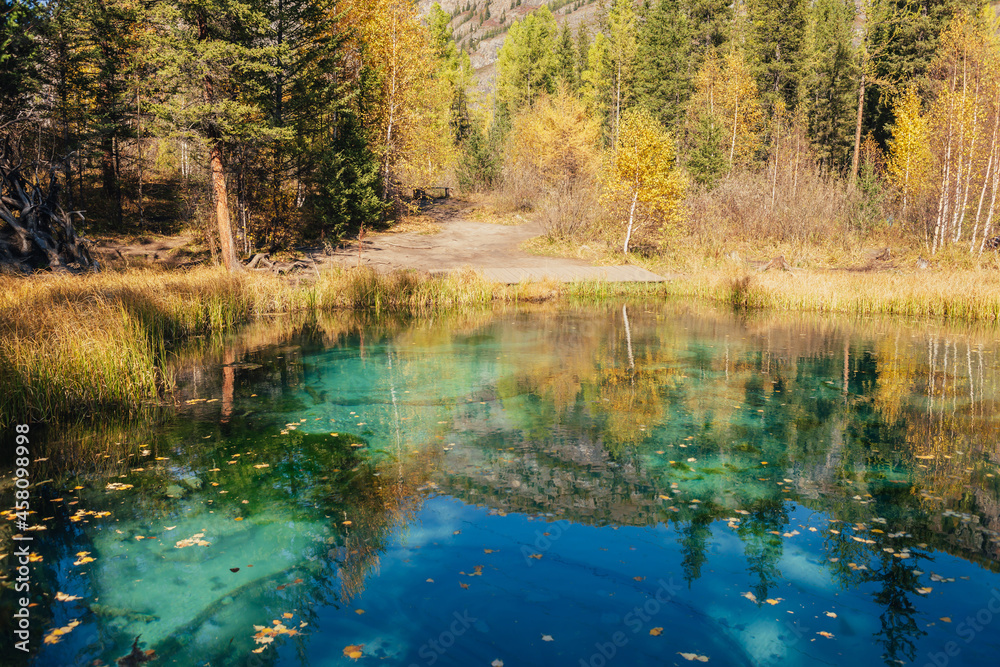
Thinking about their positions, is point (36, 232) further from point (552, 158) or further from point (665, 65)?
point (665, 65)

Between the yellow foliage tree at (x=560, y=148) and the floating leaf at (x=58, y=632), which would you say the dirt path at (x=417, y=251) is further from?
the floating leaf at (x=58, y=632)

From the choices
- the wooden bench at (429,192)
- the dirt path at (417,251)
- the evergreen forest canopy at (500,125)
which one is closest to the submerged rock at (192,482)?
the evergreen forest canopy at (500,125)

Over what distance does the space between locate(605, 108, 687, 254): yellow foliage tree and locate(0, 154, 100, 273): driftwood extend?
17270 mm

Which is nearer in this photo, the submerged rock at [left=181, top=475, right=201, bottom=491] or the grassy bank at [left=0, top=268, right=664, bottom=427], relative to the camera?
the submerged rock at [left=181, top=475, right=201, bottom=491]

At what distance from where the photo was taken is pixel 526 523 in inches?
212

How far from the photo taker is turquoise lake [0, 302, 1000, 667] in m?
3.88

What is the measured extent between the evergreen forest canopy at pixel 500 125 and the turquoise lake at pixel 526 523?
6.73 metres

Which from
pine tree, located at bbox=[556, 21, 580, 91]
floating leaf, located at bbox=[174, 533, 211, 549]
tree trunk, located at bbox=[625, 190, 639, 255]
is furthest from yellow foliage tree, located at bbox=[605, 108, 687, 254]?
pine tree, located at bbox=[556, 21, 580, 91]

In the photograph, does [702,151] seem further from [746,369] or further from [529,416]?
[529,416]

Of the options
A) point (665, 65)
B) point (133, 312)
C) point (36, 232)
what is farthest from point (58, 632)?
point (665, 65)

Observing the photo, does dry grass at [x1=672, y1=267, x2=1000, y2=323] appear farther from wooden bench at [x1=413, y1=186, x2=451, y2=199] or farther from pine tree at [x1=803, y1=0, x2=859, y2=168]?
pine tree at [x1=803, y1=0, x2=859, y2=168]

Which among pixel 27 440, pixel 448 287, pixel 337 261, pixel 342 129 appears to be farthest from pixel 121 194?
pixel 27 440

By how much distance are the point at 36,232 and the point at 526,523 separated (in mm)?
16123

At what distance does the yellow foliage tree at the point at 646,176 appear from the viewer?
77.8 feet
